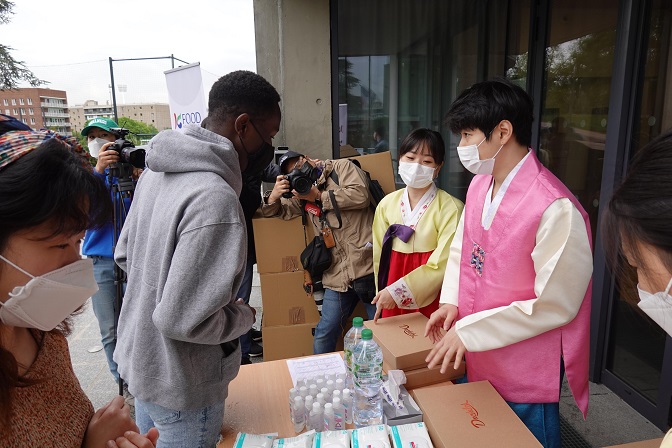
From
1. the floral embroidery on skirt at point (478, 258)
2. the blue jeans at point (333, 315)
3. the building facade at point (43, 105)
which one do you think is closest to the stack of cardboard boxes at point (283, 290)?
the blue jeans at point (333, 315)

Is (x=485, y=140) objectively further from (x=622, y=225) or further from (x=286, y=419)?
(x=286, y=419)

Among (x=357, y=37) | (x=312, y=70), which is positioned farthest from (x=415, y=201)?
(x=357, y=37)

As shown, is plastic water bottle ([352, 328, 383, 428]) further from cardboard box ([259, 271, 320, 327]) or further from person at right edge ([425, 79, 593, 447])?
cardboard box ([259, 271, 320, 327])

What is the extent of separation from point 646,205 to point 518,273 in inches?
23.5

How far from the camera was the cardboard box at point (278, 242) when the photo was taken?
301 centimetres

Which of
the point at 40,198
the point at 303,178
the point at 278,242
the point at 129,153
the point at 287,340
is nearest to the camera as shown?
the point at 40,198

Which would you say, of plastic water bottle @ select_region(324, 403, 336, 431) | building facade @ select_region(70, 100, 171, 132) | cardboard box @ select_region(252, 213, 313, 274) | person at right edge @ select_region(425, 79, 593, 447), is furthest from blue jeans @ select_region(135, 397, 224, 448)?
building facade @ select_region(70, 100, 171, 132)

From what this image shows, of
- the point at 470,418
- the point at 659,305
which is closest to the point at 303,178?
the point at 470,418

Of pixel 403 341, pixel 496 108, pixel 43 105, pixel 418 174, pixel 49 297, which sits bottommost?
pixel 403 341

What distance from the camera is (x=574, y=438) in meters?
2.36

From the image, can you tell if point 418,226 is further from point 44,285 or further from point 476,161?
point 44,285

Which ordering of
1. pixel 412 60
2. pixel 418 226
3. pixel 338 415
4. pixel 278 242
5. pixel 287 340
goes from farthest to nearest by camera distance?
pixel 412 60
pixel 287 340
pixel 278 242
pixel 418 226
pixel 338 415

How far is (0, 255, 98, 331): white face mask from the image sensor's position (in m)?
0.82

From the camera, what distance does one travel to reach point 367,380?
145 cm
